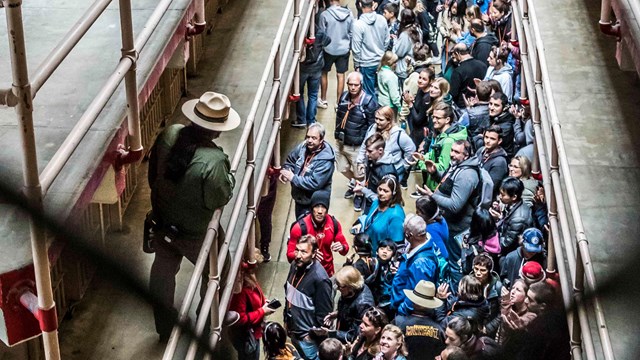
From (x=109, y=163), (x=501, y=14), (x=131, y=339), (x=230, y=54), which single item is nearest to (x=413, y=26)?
(x=501, y=14)

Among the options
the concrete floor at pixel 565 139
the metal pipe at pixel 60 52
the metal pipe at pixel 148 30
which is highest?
the metal pipe at pixel 60 52

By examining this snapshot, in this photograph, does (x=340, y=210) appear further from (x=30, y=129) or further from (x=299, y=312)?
(x=30, y=129)

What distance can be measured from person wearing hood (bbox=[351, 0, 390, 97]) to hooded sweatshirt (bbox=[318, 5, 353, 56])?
14 centimetres

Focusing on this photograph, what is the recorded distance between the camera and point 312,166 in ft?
31.3

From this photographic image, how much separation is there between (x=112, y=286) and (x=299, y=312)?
7156 millimetres

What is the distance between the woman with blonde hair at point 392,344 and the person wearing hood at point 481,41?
5558 mm

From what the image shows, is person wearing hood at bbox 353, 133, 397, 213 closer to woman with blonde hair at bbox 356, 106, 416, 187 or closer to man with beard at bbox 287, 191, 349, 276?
woman with blonde hair at bbox 356, 106, 416, 187

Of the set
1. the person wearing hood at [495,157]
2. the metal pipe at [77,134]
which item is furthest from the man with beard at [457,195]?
the metal pipe at [77,134]

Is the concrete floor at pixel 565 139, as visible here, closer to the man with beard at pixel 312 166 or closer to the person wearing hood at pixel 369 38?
the man with beard at pixel 312 166

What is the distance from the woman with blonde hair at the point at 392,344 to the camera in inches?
272

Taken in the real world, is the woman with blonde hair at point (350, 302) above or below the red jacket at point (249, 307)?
below

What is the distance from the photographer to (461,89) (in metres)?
11.6

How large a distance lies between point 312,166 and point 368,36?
3634mm

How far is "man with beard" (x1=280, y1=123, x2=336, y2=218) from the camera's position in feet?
31.1
